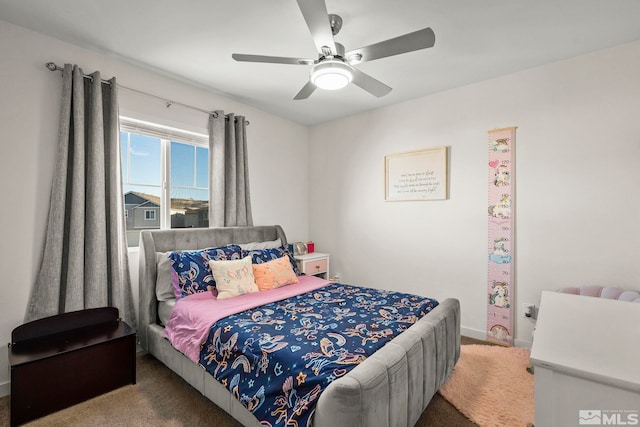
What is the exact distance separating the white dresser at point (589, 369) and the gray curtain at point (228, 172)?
2973 millimetres

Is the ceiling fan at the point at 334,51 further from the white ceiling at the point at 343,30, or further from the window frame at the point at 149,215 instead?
the window frame at the point at 149,215

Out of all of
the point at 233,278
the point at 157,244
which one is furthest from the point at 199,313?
the point at 157,244

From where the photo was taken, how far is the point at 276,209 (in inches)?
158

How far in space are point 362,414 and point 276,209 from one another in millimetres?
3036

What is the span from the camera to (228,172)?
336 centimetres

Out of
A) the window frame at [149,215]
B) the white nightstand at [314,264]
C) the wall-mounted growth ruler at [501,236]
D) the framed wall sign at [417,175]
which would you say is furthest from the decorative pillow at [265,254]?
the wall-mounted growth ruler at [501,236]

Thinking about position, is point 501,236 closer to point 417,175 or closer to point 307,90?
point 417,175

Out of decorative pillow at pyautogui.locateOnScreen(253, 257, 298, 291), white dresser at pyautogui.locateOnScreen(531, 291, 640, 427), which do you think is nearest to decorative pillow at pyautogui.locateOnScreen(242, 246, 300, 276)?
decorative pillow at pyautogui.locateOnScreen(253, 257, 298, 291)

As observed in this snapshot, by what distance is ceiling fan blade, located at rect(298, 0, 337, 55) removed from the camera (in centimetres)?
145

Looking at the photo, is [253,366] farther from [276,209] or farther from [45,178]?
[276,209]

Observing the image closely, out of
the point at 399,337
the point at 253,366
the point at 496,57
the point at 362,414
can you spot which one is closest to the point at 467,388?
the point at 399,337

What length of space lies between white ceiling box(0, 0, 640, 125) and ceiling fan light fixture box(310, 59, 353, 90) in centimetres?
40

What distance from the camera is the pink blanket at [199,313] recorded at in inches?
77.2

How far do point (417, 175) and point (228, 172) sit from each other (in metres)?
2.18
